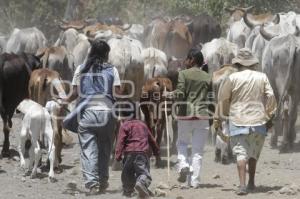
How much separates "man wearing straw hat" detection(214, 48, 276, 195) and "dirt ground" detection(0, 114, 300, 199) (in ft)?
1.62

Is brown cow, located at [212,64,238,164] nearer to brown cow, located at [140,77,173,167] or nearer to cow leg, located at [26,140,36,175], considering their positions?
brown cow, located at [140,77,173,167]

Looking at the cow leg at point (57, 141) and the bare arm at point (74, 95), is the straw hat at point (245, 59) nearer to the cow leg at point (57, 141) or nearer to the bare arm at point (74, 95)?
the bare arm at point (74, 95)

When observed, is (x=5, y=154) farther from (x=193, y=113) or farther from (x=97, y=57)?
(x=193, y=113)

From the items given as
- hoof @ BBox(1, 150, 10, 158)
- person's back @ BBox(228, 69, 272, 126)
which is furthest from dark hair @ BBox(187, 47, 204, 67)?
hoof @ BBox(1, 150, 10, 158)

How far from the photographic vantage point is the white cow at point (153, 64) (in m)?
15.9

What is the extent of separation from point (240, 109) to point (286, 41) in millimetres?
4726

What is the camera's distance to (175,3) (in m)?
29.4

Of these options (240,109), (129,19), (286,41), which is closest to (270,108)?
(240,109)

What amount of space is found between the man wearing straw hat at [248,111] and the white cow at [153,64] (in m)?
4.92

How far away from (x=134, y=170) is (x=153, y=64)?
5.58 m

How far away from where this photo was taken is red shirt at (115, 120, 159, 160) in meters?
10.7

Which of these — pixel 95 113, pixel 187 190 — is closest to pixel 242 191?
pixel 187 190

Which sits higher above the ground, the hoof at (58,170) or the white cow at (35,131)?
the white cow at (35,131)

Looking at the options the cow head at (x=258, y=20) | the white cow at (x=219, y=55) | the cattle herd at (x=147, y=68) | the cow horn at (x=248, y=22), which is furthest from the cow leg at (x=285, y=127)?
the cow horn at (x=248, y=22)
